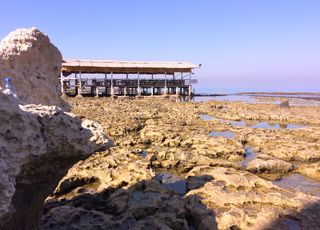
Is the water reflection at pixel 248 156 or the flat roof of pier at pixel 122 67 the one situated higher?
the flat roof of pier at pixel 122 67

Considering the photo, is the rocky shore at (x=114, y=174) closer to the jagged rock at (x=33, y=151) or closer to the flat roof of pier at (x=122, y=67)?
the jagged rock at (x=33, y=151)

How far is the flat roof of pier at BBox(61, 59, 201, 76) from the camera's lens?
145 ft

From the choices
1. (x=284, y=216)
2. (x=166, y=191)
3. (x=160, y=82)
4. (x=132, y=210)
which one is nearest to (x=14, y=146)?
(x=132, y=210)

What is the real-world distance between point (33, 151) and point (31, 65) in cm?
304

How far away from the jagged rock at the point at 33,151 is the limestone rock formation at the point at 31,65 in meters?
1.49

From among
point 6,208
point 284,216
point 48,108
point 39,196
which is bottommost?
point 284,216

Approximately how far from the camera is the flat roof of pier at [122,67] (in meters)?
44.1

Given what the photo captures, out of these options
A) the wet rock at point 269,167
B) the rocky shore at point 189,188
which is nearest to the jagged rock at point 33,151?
the rocky shore at point 189,188

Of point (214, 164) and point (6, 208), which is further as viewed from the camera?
point (214, 164)

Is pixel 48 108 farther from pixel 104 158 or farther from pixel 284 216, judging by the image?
pixel 104 158

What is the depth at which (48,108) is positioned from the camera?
545 centimetres

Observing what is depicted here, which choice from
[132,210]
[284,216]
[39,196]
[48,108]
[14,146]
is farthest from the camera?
[284,216]

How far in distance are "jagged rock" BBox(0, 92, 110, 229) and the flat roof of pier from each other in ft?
126

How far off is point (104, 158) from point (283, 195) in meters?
6.80
